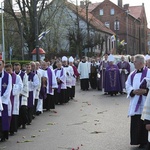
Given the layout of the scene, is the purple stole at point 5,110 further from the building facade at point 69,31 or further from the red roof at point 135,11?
the red roof at point 135,11

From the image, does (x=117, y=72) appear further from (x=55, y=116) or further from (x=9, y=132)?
(x=9, y=132)

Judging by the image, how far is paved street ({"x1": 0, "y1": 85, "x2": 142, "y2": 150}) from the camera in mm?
8141

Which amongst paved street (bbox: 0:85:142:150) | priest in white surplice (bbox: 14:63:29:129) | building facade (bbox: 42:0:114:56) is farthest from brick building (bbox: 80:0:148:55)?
priest in white surplice (bbox: 14:63:29:129)

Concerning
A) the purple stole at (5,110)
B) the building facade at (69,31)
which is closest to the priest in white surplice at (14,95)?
the purple stole at (5,110)

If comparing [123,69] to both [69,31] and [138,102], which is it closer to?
[138,102]

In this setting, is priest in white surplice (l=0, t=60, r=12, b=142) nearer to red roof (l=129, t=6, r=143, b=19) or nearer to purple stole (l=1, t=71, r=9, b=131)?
purple stole (l=1, t=71, r=9, b=131)

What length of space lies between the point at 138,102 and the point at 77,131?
2415 millimetres

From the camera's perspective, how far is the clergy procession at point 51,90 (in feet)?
25.2

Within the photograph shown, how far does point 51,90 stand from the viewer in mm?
14180

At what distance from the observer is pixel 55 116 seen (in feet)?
40.7

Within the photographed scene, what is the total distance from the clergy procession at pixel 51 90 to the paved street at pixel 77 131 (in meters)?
0.36

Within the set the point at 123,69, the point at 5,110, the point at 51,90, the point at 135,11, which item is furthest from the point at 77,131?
the point at 135,11

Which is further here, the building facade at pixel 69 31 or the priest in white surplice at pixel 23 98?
the building facade at pixel 69 31

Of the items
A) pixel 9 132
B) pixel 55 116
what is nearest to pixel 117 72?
pixel 55 116
